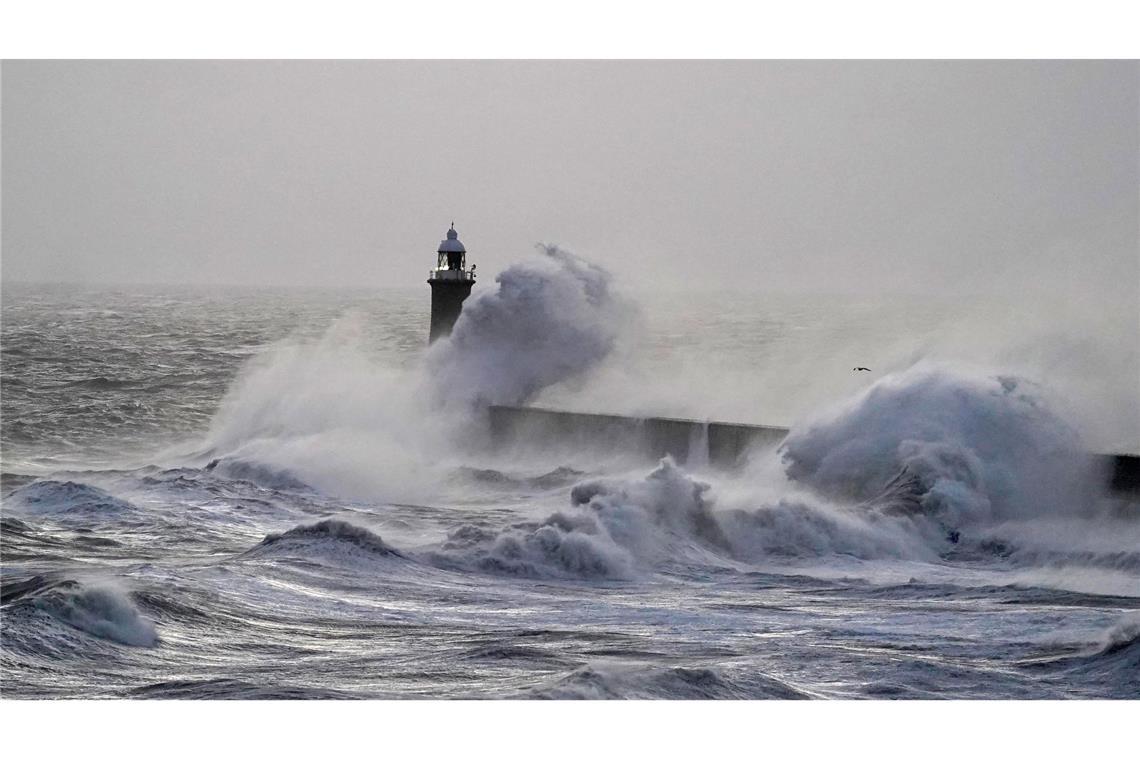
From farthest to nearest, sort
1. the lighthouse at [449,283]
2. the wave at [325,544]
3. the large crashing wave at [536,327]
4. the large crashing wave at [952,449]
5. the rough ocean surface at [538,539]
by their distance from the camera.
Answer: the lighthouse at [449,283] < the large crashing wave at [536,327] < the large crashing wave at [952,449] < the wave at [325,544] < the rough ocean surface at [538,539]

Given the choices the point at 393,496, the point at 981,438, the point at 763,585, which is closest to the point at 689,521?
the point at 763,585

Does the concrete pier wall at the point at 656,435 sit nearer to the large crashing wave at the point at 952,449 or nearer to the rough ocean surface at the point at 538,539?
the rough ocean surface at the point at 538,539

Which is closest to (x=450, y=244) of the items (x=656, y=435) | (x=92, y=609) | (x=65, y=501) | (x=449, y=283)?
(x=449, y=283)

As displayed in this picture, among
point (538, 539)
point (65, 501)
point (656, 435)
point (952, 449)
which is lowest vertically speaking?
point (65, 501)

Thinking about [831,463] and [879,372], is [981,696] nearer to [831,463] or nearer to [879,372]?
[831,463]

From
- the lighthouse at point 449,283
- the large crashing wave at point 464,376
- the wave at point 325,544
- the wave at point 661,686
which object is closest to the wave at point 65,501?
the wave at point 325,544

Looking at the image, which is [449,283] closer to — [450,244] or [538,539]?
[450,244]
